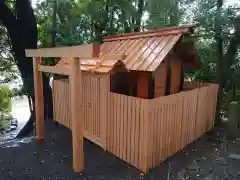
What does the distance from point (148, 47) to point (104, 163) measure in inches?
112

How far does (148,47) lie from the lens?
521 centimetres

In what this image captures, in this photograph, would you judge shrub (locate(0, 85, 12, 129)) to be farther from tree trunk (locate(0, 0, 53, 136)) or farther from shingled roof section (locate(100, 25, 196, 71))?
shingled roof section (locate(100, 25, 196, 71))

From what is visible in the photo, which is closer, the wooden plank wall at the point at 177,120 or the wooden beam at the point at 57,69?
the wooden plank wall at the point at 177,120

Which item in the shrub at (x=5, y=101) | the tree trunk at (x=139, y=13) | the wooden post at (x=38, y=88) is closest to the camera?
the wooden post at (x=38, y=88)

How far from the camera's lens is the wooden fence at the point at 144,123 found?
14.1ft

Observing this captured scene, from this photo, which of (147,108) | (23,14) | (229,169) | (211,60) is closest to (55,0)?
(23,14)

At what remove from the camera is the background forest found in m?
6.97

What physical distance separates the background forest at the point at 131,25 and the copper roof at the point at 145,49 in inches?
88.8

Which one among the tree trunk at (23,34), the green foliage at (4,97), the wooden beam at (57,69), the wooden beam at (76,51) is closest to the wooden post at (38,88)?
the wooden beam at (57,69)

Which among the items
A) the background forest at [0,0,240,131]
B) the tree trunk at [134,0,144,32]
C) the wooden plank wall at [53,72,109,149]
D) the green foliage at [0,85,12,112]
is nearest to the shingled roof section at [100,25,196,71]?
the wooden plank wall at [53,72,109,149]

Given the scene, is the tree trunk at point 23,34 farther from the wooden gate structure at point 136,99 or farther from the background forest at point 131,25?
the wooden gate structure at point 136,99

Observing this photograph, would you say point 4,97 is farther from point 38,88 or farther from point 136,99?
point 136,99

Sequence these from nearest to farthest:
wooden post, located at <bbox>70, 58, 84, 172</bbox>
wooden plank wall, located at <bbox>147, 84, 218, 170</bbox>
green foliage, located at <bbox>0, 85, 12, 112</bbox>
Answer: wooden post, located at <bbox>70, 58, 84, 172</bbox> < wooden plank wall, located at <bbox>147, 84, 218, 170</bbox> < green foliage, located at <bbox>0, 85, 12, 112</bbox>

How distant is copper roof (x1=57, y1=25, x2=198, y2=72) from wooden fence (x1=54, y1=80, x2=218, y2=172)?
2.15 ft
